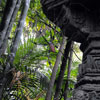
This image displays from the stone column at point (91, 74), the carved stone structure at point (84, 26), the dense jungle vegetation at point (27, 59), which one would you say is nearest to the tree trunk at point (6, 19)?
the dense jungle vegetation at point (27, 59)

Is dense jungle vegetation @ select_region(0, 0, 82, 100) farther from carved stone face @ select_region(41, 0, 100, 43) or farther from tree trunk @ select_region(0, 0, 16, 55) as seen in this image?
carved stone face @ select_region(41, 0, 100, 43)

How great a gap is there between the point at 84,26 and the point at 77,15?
0.65 ft

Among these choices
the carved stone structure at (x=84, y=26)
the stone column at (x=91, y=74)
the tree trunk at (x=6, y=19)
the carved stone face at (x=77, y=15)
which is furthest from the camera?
the tree trunk at (x=6, y=19)

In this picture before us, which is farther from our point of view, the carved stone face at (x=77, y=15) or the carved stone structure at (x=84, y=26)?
the carved stone face at (x=77, y=15)

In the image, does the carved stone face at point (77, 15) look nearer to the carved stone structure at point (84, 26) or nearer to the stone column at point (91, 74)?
the carved stone structure at point (84, 26)

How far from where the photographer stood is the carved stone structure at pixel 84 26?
2.07 meters

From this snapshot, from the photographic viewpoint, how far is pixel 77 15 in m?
2.43

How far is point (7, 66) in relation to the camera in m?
2.75

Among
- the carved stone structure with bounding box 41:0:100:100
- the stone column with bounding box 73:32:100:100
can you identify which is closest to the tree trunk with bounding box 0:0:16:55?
the carved stone structure with bounding box 41:0:100:100

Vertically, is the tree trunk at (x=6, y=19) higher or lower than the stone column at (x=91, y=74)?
higher

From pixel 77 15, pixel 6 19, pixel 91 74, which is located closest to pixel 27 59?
pixel 6 19

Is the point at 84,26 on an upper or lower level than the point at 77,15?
lower

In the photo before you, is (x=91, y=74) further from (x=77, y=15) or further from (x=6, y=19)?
(x=6, y=19)

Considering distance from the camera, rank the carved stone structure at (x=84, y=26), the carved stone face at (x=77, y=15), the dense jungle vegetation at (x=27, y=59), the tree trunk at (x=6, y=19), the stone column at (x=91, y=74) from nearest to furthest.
→ the stone column at (x=91, y=74) → the carved stone structure at (x=84, y=26) → the carved stone face at (x=77, y=15) → the tree trunk at (x=6, y=19) → the dense jungle vegetation at (x=27, y=59)
